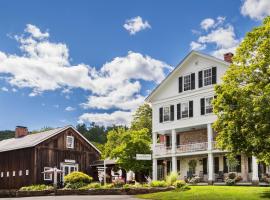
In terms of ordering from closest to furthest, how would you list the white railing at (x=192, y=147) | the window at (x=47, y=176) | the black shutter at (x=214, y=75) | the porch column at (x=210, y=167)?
the porch column at (x=210, y=167) → the black shutter at (x=214, y=75) → the white railing at (x=192, y=147) → the window at (x=47, y=176)

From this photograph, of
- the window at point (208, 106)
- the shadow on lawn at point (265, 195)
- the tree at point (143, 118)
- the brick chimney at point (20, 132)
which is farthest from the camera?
the tree at point (143, 118)

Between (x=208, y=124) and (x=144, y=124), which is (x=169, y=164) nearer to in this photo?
(x=208, y=124)

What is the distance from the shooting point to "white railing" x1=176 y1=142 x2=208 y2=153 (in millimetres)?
39588

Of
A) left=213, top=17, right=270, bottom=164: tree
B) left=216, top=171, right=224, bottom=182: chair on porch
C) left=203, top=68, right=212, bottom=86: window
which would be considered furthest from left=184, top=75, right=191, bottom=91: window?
left=213, top=17, right=270, bottom=164: tree

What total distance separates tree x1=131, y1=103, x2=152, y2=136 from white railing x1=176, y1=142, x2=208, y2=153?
3036 centimetres

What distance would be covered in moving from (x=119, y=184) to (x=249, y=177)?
1077 cm

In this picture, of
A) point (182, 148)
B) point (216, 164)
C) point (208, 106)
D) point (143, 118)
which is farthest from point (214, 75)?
point (143, 118)

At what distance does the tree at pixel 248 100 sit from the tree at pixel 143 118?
47.8m

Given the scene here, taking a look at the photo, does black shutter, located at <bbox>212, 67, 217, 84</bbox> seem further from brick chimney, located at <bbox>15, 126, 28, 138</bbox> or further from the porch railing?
brick chimney, located at <bbox>15, 126, 28, 138</bbox>

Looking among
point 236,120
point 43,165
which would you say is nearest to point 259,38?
point 236,120

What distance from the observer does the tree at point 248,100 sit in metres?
22.4

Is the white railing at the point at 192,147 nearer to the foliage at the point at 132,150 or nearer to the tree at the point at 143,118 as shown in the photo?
the foliage at the point at 132,150

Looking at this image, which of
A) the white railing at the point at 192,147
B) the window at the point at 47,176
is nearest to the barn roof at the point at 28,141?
the window at the point at 47,176

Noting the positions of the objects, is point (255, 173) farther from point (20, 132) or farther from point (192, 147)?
point (20, 132)
